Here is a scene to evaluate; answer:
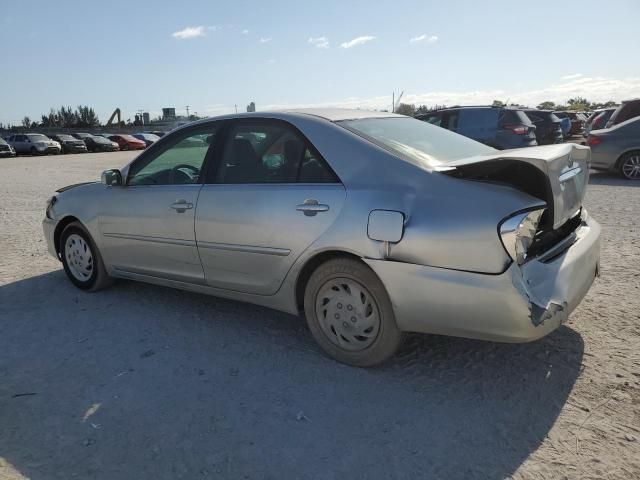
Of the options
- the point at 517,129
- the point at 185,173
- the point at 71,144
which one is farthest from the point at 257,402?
the point at 71,144

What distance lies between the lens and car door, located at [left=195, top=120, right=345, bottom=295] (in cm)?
326

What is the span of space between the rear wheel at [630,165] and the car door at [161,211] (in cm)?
1051

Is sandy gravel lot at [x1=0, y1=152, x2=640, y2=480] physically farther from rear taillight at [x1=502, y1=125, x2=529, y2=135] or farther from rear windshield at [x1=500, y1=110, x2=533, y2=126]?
rear windshield at [x1=500, y1=110, x2=533, y2=126]

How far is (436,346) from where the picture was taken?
352 cm

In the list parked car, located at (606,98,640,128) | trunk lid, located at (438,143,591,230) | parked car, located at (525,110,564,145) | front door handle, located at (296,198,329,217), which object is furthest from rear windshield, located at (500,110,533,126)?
front door handle, located at (296,198,329,217)

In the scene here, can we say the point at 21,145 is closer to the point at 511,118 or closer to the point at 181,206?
the point at 511,118

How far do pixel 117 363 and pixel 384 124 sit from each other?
2426 mm

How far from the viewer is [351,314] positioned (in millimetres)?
3227

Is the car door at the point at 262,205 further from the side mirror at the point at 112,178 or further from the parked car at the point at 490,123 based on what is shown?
the parked car at the point at 490,123

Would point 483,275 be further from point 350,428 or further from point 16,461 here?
point 16,461

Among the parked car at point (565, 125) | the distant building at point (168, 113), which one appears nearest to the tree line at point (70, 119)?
the distant building at point (168, 113)

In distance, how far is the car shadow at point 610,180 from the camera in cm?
1075

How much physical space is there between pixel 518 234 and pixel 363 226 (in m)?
0.83

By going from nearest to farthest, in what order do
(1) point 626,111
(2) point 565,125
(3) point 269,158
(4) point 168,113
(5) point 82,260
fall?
(3) point 269,158 → (5) point 82,260 → (1) point 626,111 → (2) point 565,125 → (4) point 168,113
